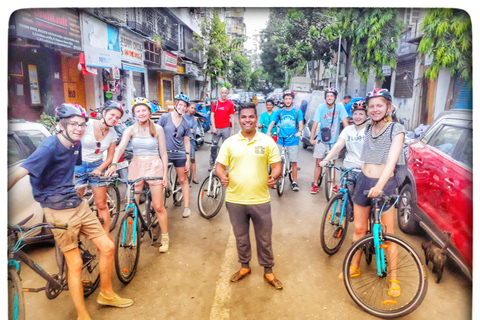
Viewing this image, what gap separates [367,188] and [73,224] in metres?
2.38

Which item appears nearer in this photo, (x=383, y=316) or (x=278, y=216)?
(x=383, y=316)

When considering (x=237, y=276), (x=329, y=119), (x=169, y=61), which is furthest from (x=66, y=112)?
(x=169, y=61)

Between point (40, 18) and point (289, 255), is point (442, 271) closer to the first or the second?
point (289, 255)

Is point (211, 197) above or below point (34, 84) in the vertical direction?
below

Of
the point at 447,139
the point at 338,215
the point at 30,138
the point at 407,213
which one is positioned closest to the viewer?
the point at 30,138

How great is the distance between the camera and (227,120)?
6793 mm

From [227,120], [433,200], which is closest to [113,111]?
[433,200]

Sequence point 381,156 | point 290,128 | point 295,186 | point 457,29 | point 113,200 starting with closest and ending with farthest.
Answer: point 457,29, point 381,156, point 113,200, point 290,128, point 295,186

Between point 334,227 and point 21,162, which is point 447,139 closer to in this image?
point 334,227

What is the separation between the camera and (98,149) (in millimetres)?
3412

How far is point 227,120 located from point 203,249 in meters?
3.66

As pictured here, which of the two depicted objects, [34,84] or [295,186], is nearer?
[34,84]

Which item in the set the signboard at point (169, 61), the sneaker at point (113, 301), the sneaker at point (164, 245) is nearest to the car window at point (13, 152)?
the sneaker at point (113, 301)

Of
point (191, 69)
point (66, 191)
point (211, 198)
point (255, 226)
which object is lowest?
point (211, 198)
